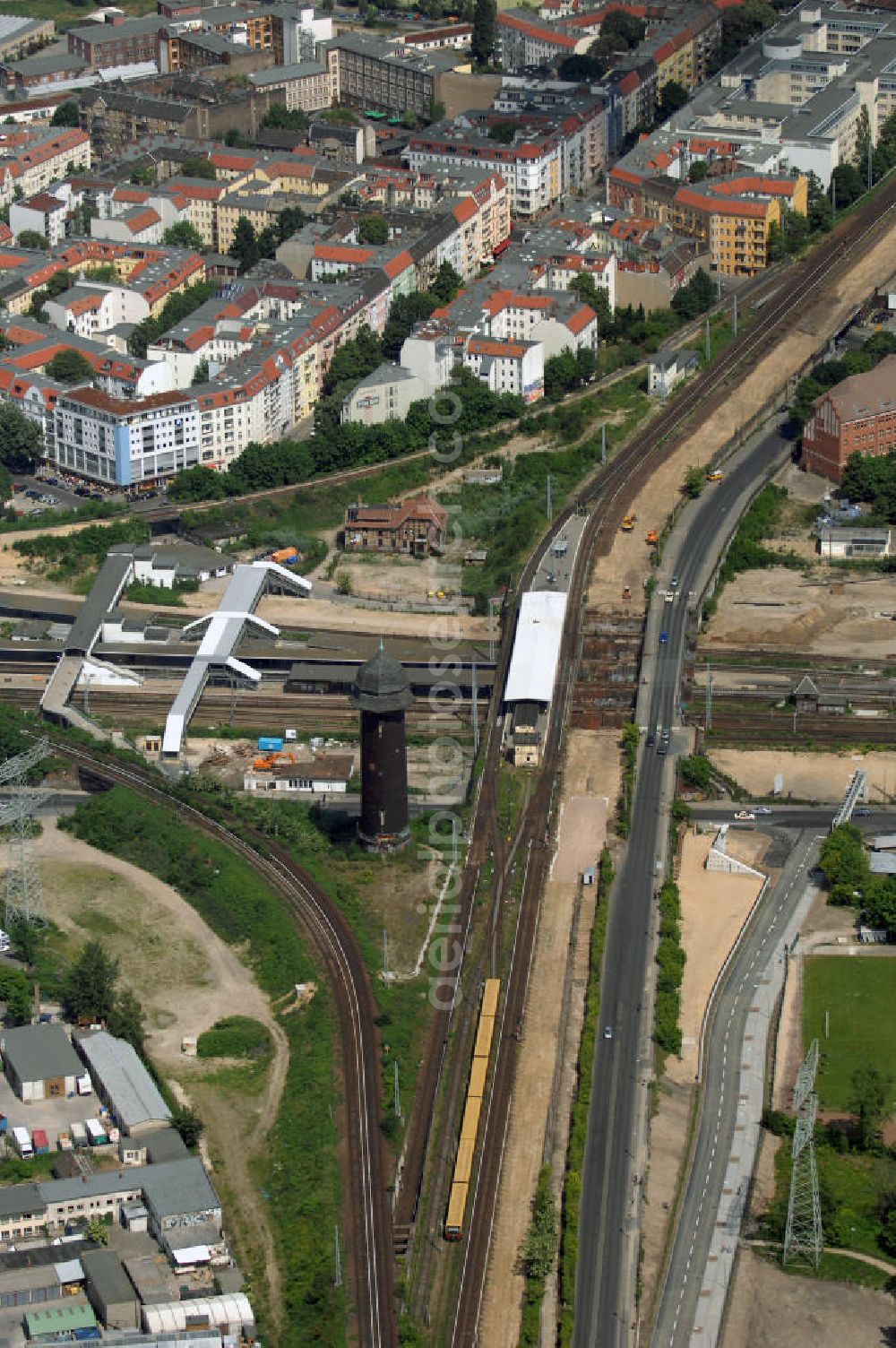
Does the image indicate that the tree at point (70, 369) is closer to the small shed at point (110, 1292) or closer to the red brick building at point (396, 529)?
the red brick building at point (396, 529)

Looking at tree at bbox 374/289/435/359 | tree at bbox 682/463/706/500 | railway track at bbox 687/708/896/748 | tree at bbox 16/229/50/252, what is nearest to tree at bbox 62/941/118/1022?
railway track at bbox 687/708/896/748

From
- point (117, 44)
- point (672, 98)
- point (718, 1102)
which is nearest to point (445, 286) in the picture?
point (672, 98)

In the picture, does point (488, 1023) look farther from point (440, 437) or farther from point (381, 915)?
point (440, 437)

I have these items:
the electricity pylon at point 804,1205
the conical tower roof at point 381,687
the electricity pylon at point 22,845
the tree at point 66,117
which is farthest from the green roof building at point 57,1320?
the tree at point 66,117

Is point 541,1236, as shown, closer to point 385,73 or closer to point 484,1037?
point 484,1037

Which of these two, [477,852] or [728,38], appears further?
[728,38]

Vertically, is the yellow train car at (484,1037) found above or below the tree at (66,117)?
below

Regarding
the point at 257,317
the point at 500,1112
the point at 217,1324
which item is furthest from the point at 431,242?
the point at 217,1324
